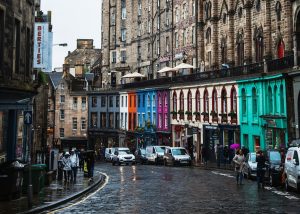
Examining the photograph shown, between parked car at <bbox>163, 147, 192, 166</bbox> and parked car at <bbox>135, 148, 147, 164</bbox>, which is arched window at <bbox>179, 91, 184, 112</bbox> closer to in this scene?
parked car at <bbox>135, 148, 147, 164</bbox>

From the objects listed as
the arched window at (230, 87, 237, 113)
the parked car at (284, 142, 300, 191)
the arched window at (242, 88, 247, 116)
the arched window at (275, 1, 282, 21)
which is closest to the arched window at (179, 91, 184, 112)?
the arched window at (230, 87, 237, 113)

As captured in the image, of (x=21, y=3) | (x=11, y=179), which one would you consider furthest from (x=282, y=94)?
(x=11, y=179)

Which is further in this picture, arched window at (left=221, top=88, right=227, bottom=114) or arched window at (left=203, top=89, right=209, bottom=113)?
arched window at (left=203, top=89, right=209, bottom=113)

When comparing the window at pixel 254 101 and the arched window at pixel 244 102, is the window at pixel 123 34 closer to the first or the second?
the arched window at pixel 244 102

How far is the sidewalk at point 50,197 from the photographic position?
1568 centimetres

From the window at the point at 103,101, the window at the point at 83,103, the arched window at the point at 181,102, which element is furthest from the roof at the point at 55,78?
the arched window at the point at 181,102

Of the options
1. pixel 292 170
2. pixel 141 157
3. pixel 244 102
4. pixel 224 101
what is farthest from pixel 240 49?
pixel 292 170

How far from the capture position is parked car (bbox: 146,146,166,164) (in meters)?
48.4

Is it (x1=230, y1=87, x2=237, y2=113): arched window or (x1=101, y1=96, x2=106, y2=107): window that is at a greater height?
(x1=101, y1=96, x2=106, y2=107): window

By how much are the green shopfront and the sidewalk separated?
701 inches

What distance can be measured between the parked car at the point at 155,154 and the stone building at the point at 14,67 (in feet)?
74.5

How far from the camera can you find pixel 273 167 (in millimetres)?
23844

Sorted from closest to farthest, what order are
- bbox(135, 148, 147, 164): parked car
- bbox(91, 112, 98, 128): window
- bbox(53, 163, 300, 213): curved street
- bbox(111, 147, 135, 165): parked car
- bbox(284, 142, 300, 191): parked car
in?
1. bbox(53, 163, 300, 213): curved street
2. bbox(284, 142, 300, 191): parked car
3. bbox(111, 147, 135, 165): parked car
4. bbox(135, 148, 147, 164): parked car
5. bbox(91, 112, 98, 128): window

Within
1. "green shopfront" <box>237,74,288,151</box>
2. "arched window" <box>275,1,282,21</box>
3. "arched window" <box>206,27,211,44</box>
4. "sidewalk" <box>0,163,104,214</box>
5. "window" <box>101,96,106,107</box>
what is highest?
"arched window" <box>206,27,211,44</box>
